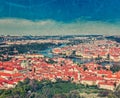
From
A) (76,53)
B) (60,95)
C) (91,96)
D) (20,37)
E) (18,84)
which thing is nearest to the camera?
(60,95)

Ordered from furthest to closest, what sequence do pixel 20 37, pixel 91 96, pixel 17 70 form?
1. pixel 20 37
2. pixel 17 70
3. pixel 91 96

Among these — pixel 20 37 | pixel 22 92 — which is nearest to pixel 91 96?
pixel 22 92

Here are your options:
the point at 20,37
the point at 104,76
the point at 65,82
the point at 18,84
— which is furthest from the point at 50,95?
the point at 20,37

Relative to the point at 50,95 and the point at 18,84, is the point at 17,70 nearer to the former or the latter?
the point at 18,84

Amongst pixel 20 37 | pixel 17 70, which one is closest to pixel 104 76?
pixel 17 70

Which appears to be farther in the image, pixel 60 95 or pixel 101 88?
pixel 101 88

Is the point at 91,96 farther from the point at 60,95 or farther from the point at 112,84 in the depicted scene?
the point at 112,84

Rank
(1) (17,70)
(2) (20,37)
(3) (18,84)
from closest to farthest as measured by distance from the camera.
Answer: (3) (18,84), (1) (17,70), (2) (20,37)

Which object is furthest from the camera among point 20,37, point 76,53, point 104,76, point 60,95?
point 20,37

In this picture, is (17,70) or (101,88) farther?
(17,70)
